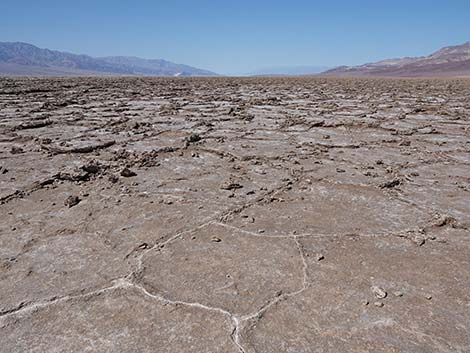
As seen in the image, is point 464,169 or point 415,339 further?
point 464,169

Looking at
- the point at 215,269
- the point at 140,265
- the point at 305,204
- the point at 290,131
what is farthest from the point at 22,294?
the point at 290,131

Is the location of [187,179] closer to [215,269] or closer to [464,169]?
[215,269]

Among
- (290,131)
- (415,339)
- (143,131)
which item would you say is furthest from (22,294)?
(290,131)

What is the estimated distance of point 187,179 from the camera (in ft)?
8.32

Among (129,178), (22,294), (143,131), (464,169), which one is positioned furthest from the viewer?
(143,131)

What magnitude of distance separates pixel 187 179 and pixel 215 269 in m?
1.13

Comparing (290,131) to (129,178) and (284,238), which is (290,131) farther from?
(284,238)

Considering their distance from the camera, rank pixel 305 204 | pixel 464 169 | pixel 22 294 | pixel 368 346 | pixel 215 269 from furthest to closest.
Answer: pixel 464 169 < pixel 305 204 < pixel 215 269 < pixel 22 294 < pixel 368 346

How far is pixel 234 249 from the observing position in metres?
1.62

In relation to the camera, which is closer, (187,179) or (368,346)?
(368,346)

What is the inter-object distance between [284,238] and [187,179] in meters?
0.98

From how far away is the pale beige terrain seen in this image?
3.73 feet

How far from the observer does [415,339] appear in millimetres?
1106

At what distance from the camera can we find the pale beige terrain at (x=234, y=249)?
3.73 feet
